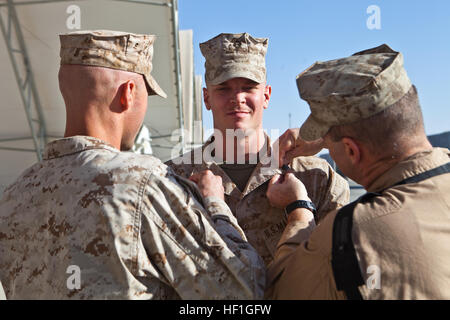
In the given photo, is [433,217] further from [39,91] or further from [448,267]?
[39,91]

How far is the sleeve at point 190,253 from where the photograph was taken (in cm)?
186

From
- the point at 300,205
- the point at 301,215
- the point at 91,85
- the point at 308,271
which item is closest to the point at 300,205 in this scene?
the point at 300,205

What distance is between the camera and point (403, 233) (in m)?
1.73

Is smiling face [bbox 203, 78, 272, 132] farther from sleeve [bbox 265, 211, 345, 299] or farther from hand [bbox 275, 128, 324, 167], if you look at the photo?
sleeve [bbox 265, 211, 345, 299]

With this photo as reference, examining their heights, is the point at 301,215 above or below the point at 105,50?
below

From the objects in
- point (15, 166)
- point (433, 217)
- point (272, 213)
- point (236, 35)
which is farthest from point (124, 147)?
point (15, 166)

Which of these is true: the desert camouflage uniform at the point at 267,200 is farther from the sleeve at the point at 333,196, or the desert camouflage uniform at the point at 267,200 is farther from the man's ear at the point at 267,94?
the man's ear at the point at 267,94

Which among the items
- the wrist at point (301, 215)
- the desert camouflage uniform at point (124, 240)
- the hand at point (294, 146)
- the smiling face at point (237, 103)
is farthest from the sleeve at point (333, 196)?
the desert camouflage uniform at point (124, 240)

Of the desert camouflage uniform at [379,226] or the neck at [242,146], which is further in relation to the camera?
the neck at [242,146]

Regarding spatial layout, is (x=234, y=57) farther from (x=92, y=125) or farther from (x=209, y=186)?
(x=92, y=125)

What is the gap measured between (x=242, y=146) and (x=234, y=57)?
0.61 metres

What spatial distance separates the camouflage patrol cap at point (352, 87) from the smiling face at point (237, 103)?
1.01 meters

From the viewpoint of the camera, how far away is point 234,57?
3180 mm

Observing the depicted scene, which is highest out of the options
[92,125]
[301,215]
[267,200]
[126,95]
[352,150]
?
[126,95]
